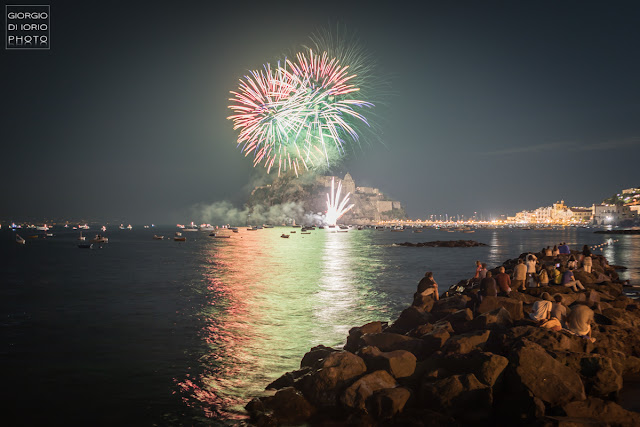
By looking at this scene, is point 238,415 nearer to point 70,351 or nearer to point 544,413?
point 544,413

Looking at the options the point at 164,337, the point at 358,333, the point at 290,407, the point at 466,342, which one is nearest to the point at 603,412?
A: the point at 466,342

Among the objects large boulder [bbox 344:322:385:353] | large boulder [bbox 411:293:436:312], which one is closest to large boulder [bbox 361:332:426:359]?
large boulder [bbox 344:322:385:353]

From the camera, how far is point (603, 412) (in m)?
7.61

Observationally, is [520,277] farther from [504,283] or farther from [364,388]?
[364,388]

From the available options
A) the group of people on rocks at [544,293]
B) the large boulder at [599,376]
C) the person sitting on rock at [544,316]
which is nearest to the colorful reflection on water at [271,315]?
the group of people on rocks at [544,293]

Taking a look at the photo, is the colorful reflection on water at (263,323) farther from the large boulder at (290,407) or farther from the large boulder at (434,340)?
the large boulder at (434,340)

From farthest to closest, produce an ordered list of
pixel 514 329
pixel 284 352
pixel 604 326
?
pixel 284 352 → pixel 604 326 → pixel 514 329

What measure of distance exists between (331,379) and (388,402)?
4.59 ft

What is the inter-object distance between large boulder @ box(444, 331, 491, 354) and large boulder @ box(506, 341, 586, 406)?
1.25m

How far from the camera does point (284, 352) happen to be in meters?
14.3

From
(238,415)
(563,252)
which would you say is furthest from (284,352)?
(563,252)

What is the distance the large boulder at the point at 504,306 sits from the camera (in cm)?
1273

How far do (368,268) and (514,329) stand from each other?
32.2 metres

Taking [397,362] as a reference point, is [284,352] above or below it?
below
